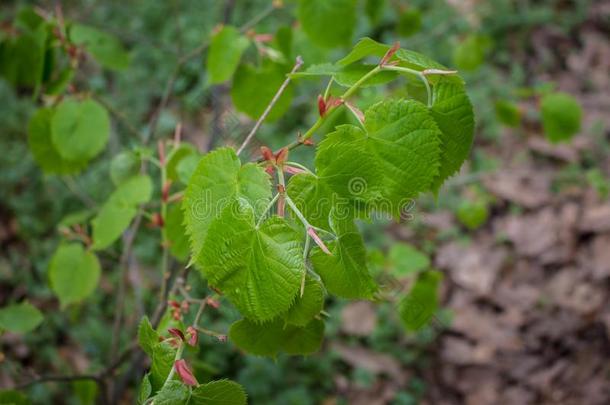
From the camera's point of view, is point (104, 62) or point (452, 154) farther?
point (104, 62)

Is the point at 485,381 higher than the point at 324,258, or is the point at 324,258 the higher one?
the point at 324,258

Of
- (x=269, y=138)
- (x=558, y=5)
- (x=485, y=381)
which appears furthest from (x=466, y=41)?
(x=558, y=5)

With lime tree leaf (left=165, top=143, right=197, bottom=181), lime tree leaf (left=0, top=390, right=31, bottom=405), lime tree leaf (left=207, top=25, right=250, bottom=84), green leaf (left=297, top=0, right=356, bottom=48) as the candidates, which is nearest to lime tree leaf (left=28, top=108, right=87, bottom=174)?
lime tree leaf (left=165, top=143, right=197, bottom=181)

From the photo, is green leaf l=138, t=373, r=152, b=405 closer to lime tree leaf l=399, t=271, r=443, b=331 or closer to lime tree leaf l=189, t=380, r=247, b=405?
lime tree leaf l=189, t=380, r=247, b=405

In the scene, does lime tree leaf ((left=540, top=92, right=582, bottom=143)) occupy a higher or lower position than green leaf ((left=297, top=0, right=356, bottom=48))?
lower

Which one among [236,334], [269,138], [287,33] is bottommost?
[269,138]

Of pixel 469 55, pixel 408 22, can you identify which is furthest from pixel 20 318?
pixel 469 55

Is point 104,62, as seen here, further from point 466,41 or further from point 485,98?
point 485,98

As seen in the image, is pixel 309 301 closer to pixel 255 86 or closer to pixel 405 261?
pixel 255 86
